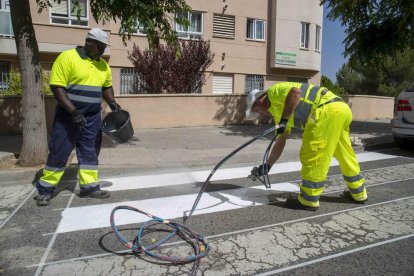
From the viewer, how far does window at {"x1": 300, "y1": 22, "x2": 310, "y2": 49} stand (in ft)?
73.3

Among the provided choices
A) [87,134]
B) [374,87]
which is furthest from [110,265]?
[374,87]

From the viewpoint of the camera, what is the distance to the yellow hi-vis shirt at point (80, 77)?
4492 mm

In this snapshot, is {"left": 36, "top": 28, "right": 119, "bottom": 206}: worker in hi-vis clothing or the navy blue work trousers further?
the navy blue work trousers

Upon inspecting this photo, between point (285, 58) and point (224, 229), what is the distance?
18828 mm

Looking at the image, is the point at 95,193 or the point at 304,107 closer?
the point at 304,107

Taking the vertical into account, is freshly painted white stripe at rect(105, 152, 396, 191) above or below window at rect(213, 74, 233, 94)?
below

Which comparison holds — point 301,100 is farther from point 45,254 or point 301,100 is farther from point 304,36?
point 304,36

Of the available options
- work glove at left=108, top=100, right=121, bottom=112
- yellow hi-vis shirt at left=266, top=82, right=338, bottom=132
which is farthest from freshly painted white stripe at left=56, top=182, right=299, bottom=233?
work glove at left=108, top=100, right=121, bottom=112

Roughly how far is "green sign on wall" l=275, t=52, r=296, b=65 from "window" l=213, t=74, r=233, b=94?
9.69ft

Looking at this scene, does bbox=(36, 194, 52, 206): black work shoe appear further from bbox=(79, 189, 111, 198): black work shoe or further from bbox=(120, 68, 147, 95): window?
bbox=(120, 68, 147, 95): window

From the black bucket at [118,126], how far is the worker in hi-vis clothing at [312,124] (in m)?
1.72

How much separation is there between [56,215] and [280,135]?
8.88ft

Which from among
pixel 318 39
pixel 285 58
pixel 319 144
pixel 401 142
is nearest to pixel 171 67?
pixel 285 58

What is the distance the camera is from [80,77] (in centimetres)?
459
